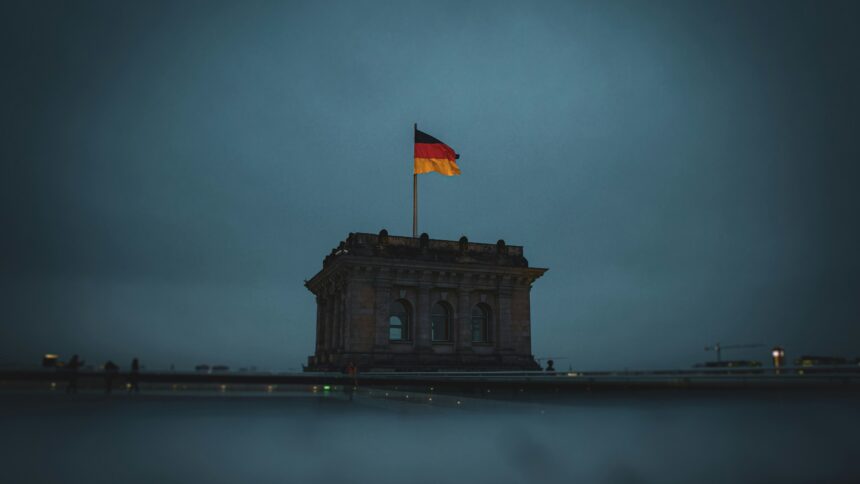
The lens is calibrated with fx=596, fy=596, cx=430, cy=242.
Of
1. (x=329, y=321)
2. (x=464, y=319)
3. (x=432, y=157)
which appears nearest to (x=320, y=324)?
(x=329, y=321)

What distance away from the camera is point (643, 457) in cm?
774

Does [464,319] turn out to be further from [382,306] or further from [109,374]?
[109,374]

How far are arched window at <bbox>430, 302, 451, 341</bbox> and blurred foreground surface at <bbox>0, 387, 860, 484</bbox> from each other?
1045 inches

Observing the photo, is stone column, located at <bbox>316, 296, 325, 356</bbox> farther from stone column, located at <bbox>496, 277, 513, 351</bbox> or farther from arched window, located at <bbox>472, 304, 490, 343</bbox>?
stone column, located at <bbox>496, 277, 513, 351</bbox>

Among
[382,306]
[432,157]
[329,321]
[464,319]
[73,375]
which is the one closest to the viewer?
[73,375]

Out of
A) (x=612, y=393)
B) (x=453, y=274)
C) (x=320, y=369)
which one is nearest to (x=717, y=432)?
(x=612, y=393)

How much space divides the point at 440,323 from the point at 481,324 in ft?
9.61

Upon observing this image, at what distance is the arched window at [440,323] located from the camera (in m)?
40.2

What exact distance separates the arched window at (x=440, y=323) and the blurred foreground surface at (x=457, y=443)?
2655 centimetres

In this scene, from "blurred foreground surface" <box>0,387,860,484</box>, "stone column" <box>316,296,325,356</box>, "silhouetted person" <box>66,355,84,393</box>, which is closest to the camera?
"blurred foreground surface" <box>0,387,860,484</box>

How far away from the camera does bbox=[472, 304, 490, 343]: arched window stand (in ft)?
134

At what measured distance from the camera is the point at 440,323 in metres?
40.6

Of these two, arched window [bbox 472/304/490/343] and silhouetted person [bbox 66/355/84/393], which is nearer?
silhouetted person [bbox 66/355/84/393]

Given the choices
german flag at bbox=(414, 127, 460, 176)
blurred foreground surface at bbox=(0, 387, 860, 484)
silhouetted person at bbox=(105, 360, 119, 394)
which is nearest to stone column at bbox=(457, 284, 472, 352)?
german flag at bbox=(414, 127, 460, 176)
